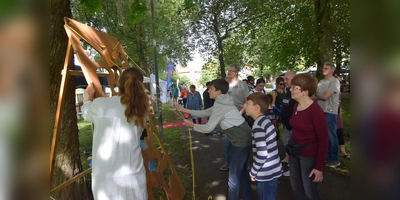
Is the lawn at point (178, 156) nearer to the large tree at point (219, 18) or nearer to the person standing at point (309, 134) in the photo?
A: the person standing at point (309, 134)

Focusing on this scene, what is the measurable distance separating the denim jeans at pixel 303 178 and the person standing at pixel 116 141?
170 centimetres

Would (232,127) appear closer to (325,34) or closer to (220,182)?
(220,182)

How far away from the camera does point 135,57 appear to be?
16.8 m

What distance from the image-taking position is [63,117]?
11.1 ft

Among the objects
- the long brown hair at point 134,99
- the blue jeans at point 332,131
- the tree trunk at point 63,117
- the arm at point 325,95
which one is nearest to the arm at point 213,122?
the long brown hair at point 134,99

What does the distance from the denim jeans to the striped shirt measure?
0.67 feet

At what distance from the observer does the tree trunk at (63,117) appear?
313 centimetres

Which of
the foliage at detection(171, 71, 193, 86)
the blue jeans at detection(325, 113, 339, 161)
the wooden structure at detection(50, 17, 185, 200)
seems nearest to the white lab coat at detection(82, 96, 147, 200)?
the wooden structure at detection(50, 17, 185, 200)

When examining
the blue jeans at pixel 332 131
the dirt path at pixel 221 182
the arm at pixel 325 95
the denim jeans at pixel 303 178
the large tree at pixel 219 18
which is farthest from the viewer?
the large tree at pixel 219 18

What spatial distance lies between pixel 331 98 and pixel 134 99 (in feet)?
12.2

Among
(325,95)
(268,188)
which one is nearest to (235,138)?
(268,188)

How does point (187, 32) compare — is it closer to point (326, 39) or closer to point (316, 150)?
point (326, 39)
